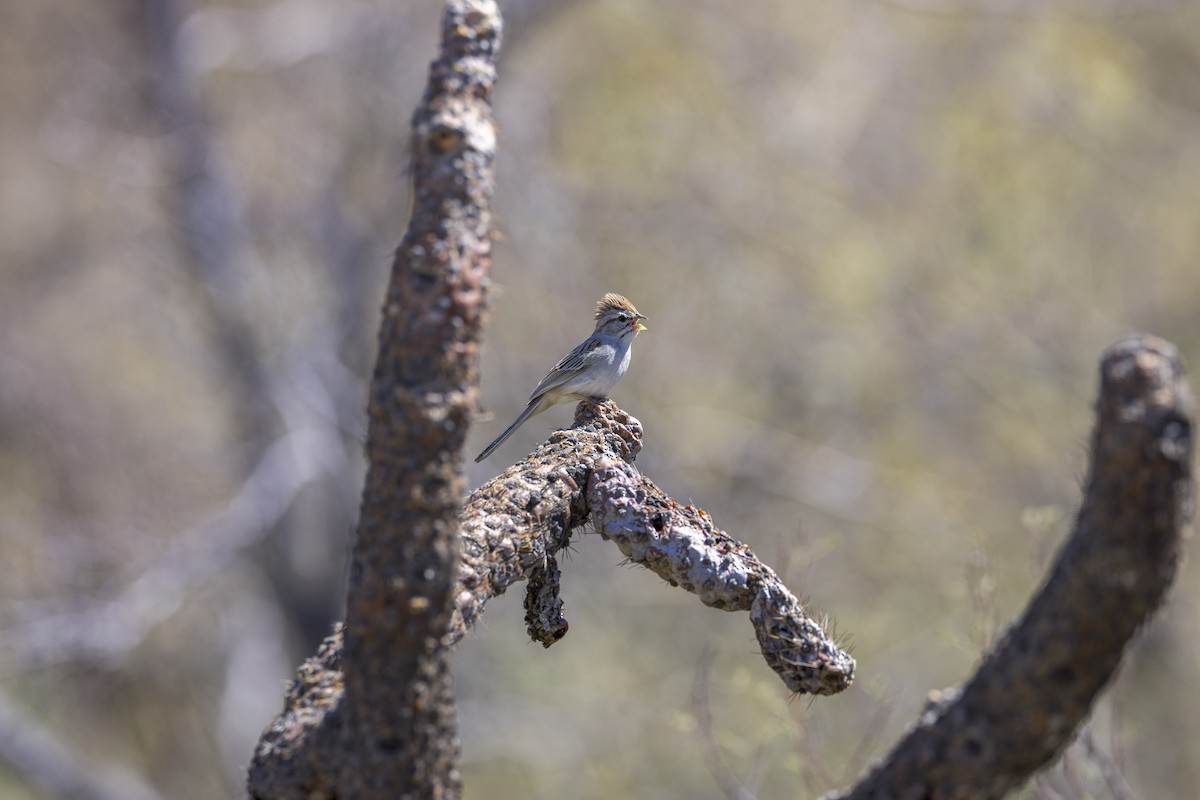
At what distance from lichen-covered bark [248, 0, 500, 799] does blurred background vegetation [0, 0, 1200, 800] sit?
11.2 meters

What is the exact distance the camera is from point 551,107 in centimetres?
1678

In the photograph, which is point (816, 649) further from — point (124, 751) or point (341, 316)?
point (124, 751)

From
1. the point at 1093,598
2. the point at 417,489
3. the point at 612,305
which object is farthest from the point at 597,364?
the point at 1093,598

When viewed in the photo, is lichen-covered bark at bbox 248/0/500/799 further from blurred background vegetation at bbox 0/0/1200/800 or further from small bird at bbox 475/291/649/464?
blurred background vegetation at bbox 0/0/1200/800

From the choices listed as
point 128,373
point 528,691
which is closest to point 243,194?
point 128,373

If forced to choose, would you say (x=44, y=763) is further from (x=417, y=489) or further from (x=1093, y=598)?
(x=1093, y=598)

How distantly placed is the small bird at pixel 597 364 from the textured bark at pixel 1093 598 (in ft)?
10.1

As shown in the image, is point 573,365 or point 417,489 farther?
point 573,365

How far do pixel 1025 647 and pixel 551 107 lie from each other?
14795 millimetres

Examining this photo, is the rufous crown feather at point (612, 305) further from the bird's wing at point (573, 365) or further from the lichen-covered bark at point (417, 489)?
the lichen-covered bark at point (417, 489)

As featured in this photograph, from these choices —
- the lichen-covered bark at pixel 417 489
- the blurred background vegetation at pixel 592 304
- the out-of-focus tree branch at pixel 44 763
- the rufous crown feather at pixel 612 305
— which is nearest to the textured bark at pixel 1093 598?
the lichen-covered bark at pixel 417 489

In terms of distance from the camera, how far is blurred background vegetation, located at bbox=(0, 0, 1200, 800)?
14859 mm

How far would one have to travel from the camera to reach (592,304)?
14.8m

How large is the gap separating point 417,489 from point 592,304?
12.2 metres
